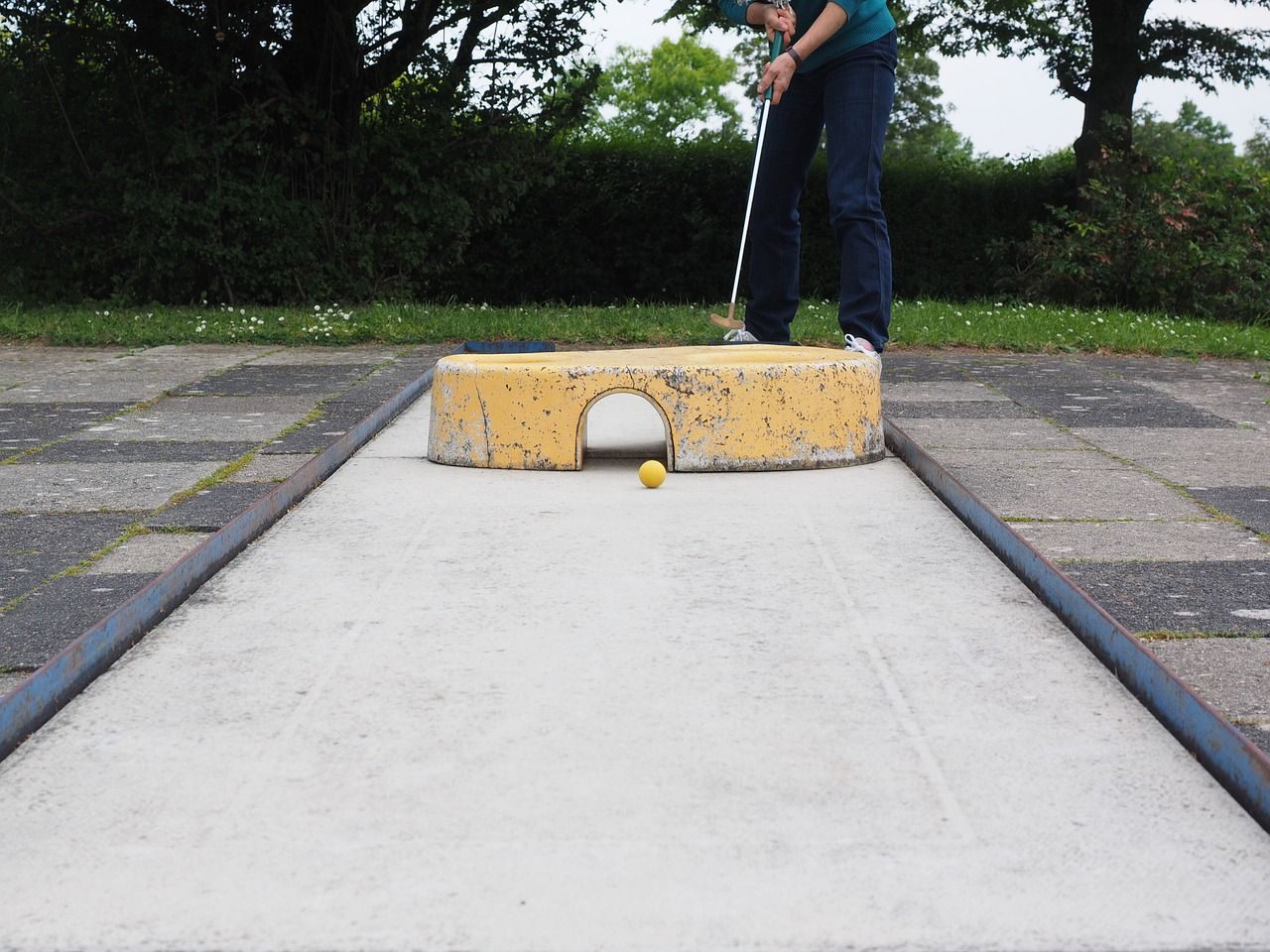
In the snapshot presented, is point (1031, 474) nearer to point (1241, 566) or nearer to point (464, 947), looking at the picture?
point (1241, 566)

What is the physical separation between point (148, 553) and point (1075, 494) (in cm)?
235

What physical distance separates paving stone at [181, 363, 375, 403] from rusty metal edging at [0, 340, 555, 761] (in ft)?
6.51

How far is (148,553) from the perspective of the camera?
3160mm

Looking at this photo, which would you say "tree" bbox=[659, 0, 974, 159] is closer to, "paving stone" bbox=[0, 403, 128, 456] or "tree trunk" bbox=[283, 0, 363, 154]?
"tree trunk" bbox=[283, 0, 363, 154]

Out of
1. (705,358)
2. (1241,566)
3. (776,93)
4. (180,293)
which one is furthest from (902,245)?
(1241,566)

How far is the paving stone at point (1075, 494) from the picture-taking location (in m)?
3.62

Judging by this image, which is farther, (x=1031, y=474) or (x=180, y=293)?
(x=180, y=293)

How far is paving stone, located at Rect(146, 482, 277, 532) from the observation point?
3.45 meters

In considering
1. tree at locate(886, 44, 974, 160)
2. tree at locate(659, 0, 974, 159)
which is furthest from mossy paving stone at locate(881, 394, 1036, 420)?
tree at locate(886, 44, 974, 160)

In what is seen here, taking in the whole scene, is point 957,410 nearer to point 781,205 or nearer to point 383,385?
point 781,205

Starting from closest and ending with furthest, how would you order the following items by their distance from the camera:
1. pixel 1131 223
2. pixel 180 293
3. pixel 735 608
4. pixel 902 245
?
pixel 735 608, pixel 180 293, pixel 1131 223, pixel 902 245

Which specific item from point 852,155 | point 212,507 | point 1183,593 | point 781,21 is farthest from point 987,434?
point 212,507

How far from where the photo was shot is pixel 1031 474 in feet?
13.7

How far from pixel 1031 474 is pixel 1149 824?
2451 millimetres
